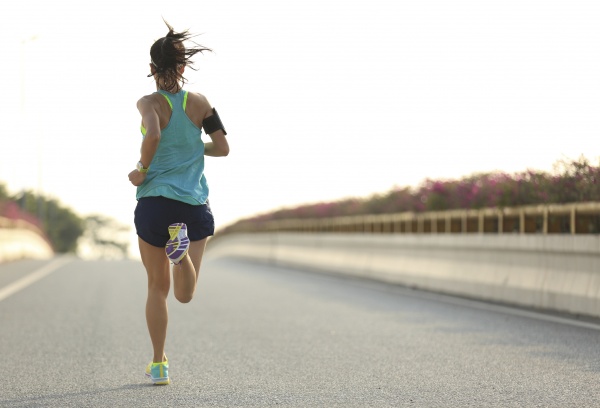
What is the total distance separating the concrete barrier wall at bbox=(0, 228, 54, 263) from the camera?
105ft

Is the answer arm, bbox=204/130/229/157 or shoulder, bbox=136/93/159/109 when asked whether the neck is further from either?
arm, bbox=204/130/229/157

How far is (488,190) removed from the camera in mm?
17641

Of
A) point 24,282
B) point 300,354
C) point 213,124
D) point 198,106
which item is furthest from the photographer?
point 24,282

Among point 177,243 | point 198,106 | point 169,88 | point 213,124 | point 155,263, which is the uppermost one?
point 169,88

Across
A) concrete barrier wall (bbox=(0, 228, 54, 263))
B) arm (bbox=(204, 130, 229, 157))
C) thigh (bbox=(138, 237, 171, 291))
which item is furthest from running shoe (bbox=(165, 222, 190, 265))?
concrete barrier wall (bbox=(0, 228, 54, 263))

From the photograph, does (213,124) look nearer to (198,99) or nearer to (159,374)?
(198,99)

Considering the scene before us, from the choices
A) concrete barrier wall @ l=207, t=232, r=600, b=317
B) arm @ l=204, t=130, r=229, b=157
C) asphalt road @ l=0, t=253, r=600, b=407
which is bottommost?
asphalt road @ l=0, t=253, r=600, b=407

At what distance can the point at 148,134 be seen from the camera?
22.5ft

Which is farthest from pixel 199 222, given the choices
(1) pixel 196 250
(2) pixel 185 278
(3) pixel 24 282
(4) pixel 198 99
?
(3) pixel 24 282

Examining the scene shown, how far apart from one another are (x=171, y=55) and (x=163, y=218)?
1.01 metres

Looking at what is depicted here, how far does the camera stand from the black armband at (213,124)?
730 centimetres

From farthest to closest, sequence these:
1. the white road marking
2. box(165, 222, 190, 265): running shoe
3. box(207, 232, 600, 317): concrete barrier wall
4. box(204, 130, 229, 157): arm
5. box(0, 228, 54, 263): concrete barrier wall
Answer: box(0, 228, 54, 263): concrete barrier wall < the white road marking < box(207, 232, 600, 317): concrete barrier wall < box(204, 130, 229, 157): arm < box(165, 222, 190, 265): running shoe

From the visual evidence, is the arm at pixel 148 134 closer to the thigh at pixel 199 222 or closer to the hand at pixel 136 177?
the hand at pixel 136 177

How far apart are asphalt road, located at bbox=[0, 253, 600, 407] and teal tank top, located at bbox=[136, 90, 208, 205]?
125 centimetres
